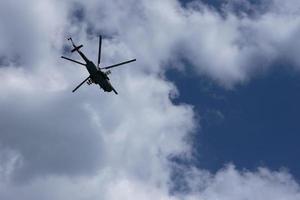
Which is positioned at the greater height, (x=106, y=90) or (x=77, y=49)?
(x=77, y=49)

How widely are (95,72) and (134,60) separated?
986 centimetres

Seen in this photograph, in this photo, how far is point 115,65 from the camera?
160 meters

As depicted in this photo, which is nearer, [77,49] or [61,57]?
[61,57]

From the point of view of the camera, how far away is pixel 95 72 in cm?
15938

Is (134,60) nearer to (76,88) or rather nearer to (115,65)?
(115,65)

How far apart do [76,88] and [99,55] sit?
31.8 feet

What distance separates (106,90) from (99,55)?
27.9 ft

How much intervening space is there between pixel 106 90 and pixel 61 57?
1429 centimetres

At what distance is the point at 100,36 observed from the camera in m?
160

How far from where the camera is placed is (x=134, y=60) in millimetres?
157250

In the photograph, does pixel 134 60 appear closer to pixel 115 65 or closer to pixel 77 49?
pixel 115 65

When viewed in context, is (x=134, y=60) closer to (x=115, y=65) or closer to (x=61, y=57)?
(x=115, y=65)

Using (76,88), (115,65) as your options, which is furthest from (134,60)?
(76,88)

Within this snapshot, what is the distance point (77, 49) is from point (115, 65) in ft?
39.8
